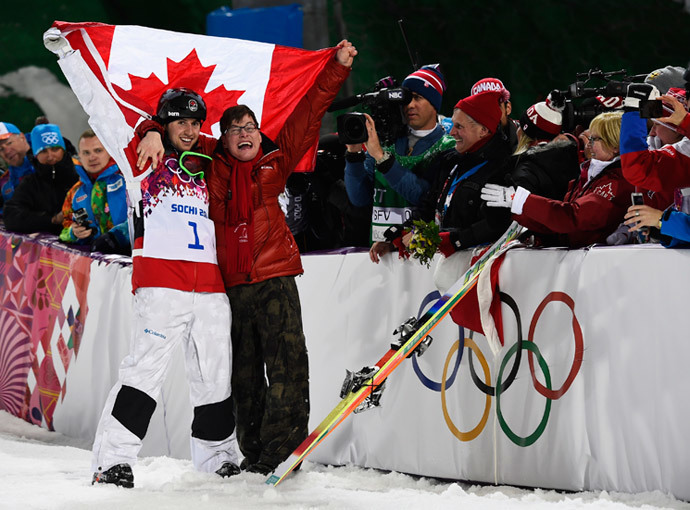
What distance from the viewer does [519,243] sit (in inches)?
196

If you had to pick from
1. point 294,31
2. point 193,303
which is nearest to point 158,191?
point 193,303

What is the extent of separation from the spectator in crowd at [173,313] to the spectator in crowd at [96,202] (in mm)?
2661

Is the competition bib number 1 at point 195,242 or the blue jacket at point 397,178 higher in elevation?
the blue jacket at point 397,178

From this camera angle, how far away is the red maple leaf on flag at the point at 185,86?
17.9 ft

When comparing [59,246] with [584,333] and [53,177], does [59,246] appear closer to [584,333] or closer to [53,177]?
[53,177]

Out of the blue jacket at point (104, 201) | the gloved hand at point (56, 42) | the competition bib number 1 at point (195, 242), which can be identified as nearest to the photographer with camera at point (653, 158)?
the competition bib number 1 at point (195, 242)

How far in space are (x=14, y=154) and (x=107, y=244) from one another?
2.94m

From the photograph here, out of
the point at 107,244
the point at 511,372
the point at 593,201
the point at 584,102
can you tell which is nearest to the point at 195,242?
the point at 511,372

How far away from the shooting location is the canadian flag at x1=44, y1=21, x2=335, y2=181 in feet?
16.9

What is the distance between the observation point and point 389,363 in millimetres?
4824

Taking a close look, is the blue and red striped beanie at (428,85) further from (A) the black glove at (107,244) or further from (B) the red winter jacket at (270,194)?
(A) the black glove at (107,244)

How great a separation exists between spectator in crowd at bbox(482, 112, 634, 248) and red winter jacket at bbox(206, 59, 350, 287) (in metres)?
1.10

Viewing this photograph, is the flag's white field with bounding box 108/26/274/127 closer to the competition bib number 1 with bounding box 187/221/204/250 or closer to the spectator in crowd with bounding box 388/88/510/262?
the competition bib number 1 with bounding box 187/221/204/250

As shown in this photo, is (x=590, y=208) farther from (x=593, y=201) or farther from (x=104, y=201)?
(x=104, y=201)
